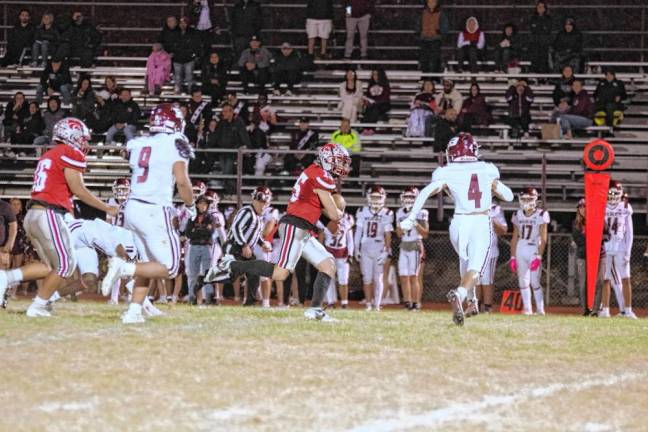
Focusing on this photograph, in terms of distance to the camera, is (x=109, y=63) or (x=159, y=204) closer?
(x=159, y=204)

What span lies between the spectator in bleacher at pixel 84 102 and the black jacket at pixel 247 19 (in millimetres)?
3019

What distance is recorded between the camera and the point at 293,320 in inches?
444

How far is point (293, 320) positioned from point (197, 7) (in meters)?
13.7

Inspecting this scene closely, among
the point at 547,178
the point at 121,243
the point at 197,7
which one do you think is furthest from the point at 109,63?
the point at 121,243

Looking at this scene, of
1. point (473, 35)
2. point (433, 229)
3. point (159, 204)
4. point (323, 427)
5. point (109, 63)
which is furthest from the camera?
point (109, 63)

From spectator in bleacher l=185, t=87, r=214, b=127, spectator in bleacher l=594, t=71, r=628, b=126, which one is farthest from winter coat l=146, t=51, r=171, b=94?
spectator in bleacher l=594, t=71, r=628, b=126

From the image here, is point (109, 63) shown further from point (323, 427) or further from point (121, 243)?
point (323, 427)

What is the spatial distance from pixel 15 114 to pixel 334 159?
1177 centimetres

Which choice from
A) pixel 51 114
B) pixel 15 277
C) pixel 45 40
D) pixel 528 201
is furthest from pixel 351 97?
pixel 15 277

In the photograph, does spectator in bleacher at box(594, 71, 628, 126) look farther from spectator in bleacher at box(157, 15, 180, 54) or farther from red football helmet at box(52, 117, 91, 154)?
red football helmet at box(52, 117, 91, 154)

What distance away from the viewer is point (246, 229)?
647 inches

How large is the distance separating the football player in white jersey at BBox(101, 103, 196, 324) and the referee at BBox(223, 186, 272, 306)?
519 centimetres

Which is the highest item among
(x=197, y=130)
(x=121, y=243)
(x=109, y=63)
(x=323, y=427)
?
(x=109, y=63)

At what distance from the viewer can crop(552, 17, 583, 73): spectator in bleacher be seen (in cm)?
2244
